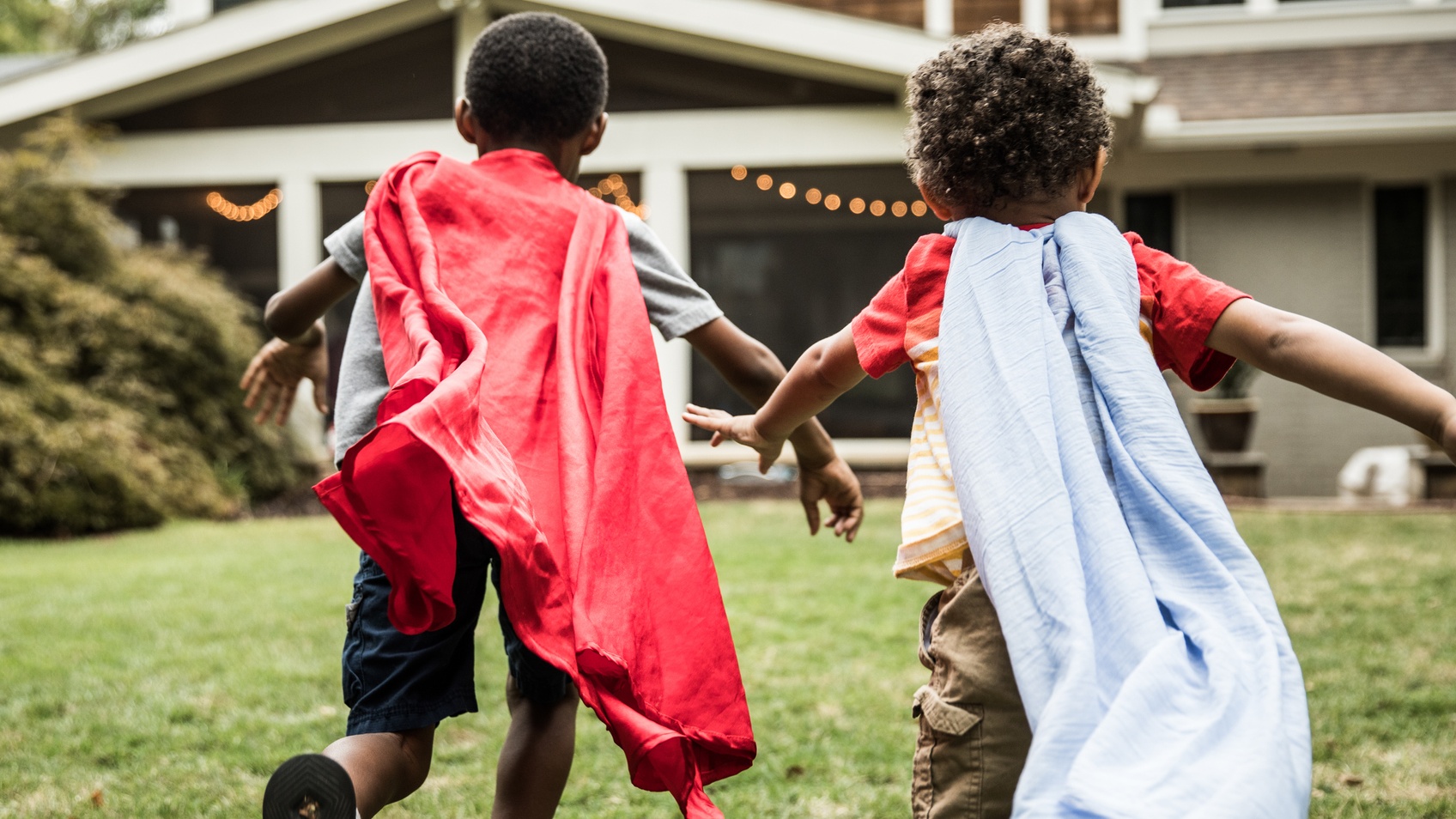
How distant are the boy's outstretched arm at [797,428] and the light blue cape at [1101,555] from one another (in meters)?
0.63

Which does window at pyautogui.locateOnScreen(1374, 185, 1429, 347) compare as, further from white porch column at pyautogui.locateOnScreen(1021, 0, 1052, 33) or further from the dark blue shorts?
the dark blue shorts

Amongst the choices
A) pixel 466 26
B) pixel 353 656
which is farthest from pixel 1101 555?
pixel 466 26

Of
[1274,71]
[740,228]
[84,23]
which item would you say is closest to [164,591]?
[740,228]

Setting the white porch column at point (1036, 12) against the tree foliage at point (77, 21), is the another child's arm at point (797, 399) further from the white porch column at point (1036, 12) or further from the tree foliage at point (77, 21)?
the tree foliage at point (77, 21)

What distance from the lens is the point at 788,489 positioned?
32.8 ft

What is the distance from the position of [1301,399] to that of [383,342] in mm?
10489

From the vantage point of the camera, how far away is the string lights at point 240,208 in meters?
11.2

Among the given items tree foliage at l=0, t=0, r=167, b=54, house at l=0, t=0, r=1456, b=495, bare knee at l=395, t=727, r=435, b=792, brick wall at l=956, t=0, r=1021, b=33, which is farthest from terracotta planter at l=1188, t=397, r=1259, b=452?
tree foliage at l=0, t=0, r=167, b=54

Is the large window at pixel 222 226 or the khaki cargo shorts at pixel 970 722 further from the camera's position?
the large window at pixel 222 226

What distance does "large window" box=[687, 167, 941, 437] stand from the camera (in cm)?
1083

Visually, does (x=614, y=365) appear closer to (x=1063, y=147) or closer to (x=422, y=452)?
(x=422, y=452)

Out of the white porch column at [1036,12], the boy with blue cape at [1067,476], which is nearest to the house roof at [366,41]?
the white porch column at [1036,12]

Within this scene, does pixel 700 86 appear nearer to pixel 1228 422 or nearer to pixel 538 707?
pixel 1228 422

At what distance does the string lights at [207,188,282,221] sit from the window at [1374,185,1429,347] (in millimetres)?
10200
